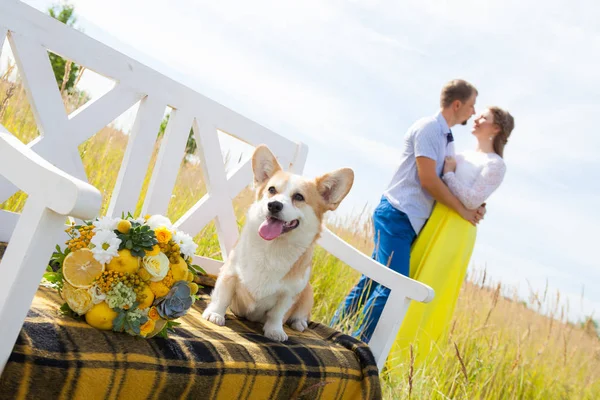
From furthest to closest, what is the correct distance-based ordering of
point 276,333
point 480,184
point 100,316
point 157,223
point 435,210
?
1. point 435,210
2. point 480,184
3. point 276,333
4. point 157,223
5. point 100,316

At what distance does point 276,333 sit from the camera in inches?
80.3

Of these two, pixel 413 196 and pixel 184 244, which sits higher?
pixel 413 196

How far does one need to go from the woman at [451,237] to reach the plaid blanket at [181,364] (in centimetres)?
150

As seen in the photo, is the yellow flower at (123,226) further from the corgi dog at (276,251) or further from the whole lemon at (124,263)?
the corgi dog at (276,251)

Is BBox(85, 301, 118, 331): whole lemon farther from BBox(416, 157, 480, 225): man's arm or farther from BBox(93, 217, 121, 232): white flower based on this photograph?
BBox(416, 157, 480, 225): man's arm

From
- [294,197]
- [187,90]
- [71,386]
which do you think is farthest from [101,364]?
[187,90]

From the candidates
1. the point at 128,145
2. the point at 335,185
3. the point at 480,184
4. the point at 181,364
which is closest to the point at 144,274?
the point at 181,364

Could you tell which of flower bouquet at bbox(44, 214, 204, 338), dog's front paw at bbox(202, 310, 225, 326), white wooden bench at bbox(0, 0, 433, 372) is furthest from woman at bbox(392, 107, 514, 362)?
flower bouquet at bbox(44, 214, 204, 338)

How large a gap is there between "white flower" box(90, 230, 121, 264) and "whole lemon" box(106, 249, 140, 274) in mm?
18

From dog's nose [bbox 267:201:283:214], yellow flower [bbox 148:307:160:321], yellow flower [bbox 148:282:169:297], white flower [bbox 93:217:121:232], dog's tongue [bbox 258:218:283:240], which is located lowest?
yellow flower [bbox 148:307:160:321]

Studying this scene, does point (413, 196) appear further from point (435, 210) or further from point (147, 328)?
point (147, 328)

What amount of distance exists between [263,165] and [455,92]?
186 cm

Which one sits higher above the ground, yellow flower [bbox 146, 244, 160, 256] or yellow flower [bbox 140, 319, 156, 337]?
yellow flower [bbox 146, 244, 160, 256]

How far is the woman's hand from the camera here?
3.68m
